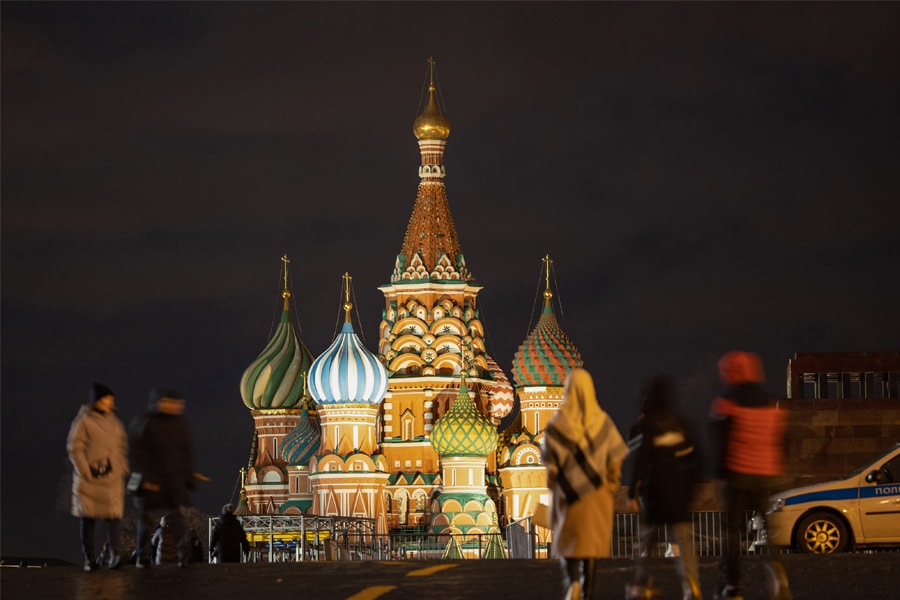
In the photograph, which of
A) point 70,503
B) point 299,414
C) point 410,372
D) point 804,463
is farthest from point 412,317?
point 70,503

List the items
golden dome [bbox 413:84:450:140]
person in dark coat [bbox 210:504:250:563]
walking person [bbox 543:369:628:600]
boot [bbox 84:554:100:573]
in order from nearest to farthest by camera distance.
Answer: walking person [bbox 543:369:628:600]
boot [bbox 84:554:100:573]
person in dark coat [bbox 210:504:250:563]
golden dome [bbox 413:84:450:140]

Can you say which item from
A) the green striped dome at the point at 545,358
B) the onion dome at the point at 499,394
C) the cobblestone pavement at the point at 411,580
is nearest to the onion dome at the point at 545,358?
the green striped dome at the point at 545,358

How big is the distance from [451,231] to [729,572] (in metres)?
75.4

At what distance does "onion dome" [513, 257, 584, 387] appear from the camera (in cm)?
8431

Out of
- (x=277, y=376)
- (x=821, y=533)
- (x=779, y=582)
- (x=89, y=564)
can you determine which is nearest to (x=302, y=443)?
(x=277, y=376)

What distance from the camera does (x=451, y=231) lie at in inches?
3504

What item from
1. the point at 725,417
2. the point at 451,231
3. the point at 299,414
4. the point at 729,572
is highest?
the point at 451,231

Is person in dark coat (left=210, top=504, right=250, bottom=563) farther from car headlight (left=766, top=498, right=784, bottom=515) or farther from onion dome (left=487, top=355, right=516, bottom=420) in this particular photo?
onion dome (left=487, top=355, right=516, bottom=420)

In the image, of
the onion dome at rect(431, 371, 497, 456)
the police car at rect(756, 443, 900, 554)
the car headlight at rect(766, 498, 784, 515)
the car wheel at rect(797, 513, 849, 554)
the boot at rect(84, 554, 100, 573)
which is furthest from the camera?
the onion dome at rect(431, 371, 497, 456)

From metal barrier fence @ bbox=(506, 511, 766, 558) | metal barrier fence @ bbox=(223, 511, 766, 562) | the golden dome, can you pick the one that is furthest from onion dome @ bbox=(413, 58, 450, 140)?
metal barrier fence @ bbox=(506, 511, 766, 558)

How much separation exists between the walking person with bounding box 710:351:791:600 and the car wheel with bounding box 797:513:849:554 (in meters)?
8.05

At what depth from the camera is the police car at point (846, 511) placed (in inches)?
850

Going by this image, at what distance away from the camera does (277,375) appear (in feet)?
298

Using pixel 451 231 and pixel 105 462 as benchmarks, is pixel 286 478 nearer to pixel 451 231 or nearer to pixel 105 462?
pixel 451 231
